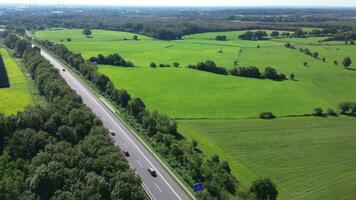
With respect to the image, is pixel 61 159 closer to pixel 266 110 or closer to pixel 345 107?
pixel 266 110

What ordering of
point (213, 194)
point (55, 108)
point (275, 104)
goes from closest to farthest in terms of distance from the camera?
1. point (213, 194)
2. point (55, 108)
3. point (275, 104)

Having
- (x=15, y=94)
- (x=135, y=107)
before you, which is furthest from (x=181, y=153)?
(x=15, y=94)

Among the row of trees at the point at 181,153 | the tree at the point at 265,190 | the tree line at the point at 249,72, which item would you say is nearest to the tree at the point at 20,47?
the tree line at the point at 249,72

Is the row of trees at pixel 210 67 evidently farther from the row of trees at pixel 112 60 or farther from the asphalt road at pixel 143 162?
the asphalt road at pixel 143 162

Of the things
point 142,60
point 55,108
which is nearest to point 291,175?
point 55,108

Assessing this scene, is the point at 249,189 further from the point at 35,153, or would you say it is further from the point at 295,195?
the point at 35,153

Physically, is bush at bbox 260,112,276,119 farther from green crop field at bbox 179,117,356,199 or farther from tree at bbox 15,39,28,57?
tree at bbox 15,39,28,57
